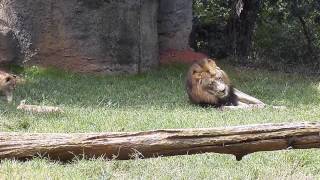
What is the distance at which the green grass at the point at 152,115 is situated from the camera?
5258mm

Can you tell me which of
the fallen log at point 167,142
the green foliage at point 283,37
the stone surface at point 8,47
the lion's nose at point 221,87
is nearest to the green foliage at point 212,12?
the green foliage at point 283,37

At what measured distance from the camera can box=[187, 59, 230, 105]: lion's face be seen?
35.2 ft

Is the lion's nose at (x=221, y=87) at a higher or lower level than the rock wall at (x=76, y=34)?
lower

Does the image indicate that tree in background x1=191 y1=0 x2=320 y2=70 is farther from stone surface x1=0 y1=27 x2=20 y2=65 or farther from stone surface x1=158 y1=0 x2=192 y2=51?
stone surface x1=0 y1=27 x2=20 y2=65

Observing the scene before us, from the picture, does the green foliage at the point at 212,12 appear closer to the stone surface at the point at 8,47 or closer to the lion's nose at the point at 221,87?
the stone surface at the point at 8,47

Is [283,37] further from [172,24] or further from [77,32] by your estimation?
[77,32]

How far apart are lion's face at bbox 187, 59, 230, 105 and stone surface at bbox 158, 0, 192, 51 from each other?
5.72 meters

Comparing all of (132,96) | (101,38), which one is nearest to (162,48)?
(101,38)

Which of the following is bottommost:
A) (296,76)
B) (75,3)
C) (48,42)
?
(296,76)

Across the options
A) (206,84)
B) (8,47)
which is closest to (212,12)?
(8,47)

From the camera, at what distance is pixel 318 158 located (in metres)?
6.11

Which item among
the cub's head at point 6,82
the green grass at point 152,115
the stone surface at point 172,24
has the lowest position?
the green grass at point 152,115

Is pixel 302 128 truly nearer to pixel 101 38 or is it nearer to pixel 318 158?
pixel 318 158

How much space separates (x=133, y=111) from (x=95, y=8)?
5611mm
